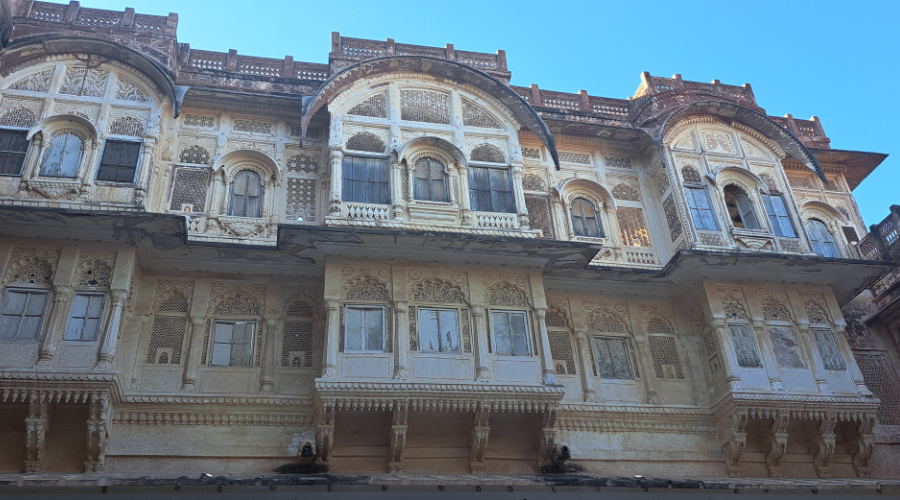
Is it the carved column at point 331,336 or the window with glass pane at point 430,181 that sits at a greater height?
the window with glass pane at point 430,181

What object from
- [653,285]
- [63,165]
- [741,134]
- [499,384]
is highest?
[741,134]

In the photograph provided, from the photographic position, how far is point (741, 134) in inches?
610

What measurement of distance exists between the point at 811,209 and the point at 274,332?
11174 mm

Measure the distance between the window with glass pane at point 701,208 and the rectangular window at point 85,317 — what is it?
9.87 metres

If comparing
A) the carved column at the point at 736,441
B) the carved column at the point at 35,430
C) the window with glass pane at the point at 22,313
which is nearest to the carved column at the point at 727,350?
the carved column at the point at 736,441

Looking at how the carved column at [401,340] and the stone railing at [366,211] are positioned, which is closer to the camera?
the carved column at [401,340]

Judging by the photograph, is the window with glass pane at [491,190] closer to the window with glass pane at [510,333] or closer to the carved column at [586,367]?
the window with glass pane at [510,333]

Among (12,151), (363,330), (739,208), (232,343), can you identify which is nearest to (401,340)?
(363,330)

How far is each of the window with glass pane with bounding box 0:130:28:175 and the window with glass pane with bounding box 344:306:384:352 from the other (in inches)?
220

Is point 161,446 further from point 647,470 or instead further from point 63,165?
point 647,470

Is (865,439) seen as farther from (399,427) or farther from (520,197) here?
(399,427)

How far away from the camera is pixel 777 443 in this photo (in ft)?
39.1

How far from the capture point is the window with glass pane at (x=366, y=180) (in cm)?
1282

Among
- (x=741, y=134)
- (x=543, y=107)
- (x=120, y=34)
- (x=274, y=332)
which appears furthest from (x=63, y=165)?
(x=741, y=134)
